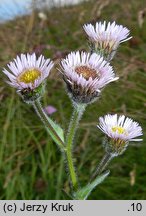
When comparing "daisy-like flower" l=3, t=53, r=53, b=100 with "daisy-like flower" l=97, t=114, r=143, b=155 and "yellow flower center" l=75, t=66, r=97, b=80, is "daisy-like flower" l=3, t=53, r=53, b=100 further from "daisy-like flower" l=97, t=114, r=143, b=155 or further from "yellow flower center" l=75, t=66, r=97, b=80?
"daisy-like flower" l=97, t=114, r=143, b=155

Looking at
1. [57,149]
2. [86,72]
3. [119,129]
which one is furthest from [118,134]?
[57,149]

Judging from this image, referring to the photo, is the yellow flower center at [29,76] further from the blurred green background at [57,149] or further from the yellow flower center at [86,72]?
the blurred green background at [57,149]

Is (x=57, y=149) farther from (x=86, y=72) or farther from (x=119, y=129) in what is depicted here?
(x=86, y=72)

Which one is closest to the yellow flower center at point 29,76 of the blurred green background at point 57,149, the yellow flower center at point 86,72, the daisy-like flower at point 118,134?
the yellow flower center at point 86,72

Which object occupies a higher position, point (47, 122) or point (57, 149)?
point (57, 149)

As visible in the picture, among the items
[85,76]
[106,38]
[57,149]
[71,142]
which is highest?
[57,149]
